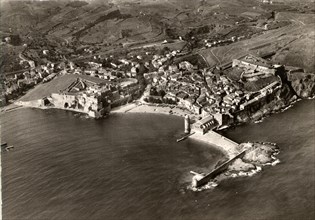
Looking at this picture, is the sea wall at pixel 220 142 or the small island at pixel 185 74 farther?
the small island at pixel 185 74

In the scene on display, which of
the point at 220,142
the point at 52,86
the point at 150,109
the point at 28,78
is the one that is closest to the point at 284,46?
the point at 150,109

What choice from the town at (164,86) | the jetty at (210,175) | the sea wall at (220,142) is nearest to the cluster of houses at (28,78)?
the town at (164,86)

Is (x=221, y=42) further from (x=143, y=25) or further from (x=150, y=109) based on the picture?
(x=150, y=109)

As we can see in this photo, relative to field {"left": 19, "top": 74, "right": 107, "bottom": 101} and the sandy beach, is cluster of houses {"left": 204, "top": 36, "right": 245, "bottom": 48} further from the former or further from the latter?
the sandy beach

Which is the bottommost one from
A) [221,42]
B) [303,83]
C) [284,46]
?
[303,83]

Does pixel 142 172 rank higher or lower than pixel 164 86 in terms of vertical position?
lower

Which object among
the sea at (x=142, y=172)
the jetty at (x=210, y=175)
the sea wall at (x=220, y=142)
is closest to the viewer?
the sea at (x=142, y=172)

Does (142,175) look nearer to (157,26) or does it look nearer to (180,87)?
(180,87)

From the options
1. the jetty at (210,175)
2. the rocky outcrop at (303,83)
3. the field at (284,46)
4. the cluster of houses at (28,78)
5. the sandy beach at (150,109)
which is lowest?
the jetty at (210,175)

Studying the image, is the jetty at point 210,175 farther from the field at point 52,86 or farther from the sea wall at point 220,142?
the field at point 52,86

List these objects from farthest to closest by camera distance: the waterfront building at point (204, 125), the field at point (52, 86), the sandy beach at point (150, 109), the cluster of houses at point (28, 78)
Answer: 1. the cluster of houses at point (28, 78)
2. the field at point (52, 86)
3. the sandy beach at point (150, 109)
4. the waterfront building at point (204, 125)
